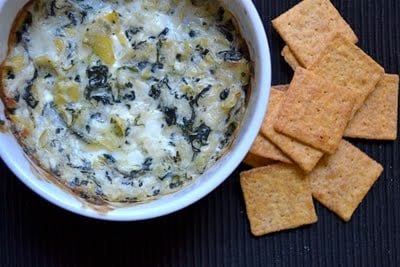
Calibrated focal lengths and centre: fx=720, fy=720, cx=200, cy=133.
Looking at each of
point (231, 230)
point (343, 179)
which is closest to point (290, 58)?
point (343, 179)

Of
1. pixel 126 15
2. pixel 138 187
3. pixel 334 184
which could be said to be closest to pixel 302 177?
pixel 334 184

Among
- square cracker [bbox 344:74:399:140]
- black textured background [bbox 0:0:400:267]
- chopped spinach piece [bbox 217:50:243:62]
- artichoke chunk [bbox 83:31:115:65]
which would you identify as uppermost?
artichoke chunk [bbox 83:31:115:65]

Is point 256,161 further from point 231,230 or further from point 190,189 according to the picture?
point 190,189

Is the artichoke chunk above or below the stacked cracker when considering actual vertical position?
above

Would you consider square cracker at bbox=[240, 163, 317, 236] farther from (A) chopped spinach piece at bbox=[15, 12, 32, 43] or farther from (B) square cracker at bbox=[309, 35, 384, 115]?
(A) chopped spinach piece at bbox=[15, 12, 32, 43]

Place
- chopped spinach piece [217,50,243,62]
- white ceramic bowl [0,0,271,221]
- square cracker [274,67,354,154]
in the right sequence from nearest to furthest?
white ceramic bowl [0,0,271,221]
chopped spinach piece [217,50,243,62]
square cracker [274,67,354,154]

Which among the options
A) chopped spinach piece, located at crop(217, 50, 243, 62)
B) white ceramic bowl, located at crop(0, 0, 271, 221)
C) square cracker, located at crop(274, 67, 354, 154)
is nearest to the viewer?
white ceramic bowl, located at crop(0, 0, 271, 221)

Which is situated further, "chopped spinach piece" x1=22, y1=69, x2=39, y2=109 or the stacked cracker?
the stacked cracker

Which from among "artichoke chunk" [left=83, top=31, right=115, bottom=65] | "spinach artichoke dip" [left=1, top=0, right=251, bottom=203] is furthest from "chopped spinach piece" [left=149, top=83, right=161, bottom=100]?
"artichoke chunk" [left=83, top=31, right=115, bottom=65]

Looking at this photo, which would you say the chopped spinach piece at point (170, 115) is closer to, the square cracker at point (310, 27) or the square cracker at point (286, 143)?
the square cracker at point (286, 143)
